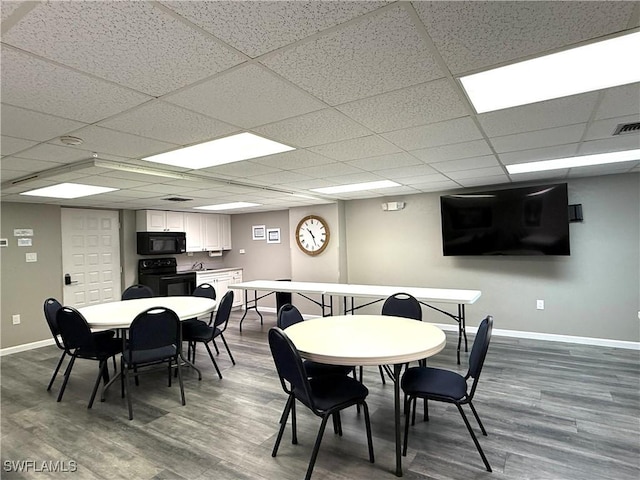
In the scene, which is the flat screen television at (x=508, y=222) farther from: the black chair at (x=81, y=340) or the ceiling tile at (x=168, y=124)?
the black chair at (x=81, y=340)

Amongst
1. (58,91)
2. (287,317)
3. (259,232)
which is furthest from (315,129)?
(259,232)

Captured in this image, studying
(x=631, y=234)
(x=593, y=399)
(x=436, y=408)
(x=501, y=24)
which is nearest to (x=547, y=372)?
(x=593, y=399)

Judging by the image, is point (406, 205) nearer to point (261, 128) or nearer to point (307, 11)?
point (261, 128)

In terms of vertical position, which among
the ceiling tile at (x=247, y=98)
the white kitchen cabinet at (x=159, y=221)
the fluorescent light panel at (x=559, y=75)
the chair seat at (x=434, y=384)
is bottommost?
the chair seat at (x=434, y=384)

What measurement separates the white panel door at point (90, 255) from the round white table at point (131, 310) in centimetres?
189

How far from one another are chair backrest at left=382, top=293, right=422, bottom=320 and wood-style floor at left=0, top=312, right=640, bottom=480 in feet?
2.47

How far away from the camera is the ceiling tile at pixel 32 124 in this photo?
74.4 inches

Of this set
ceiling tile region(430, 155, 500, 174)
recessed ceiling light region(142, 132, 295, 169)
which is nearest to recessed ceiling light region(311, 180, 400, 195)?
ceiling tile region(430, 155, 500, 174)

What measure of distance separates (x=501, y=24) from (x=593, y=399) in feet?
11.1

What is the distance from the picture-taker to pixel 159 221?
660cm

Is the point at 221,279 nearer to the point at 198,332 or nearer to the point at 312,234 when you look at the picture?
the point at 312,234

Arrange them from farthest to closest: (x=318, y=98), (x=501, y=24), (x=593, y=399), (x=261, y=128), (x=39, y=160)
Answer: (x=593, y=399), (x=39, y=160), (x=261, y=128), (x=318, y=98), (x=501, y=24)

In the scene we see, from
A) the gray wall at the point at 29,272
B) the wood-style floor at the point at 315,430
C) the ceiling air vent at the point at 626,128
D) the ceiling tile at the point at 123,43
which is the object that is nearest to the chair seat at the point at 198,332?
the wood-style floor at the point at 315,430

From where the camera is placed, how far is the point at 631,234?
437 cm
